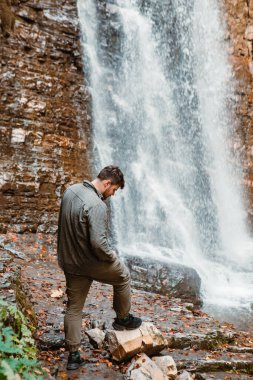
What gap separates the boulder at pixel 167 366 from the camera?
386cm

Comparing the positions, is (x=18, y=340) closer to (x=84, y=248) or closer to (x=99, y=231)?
(x=84, y=248)

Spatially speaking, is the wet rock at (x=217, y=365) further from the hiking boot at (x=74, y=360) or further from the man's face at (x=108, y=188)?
the man's face at (x=108, y=188)

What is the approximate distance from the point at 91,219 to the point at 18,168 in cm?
786

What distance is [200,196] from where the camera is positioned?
16703 millimetres

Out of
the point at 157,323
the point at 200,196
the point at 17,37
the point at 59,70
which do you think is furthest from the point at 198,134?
the point at 157,323

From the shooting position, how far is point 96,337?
14.3ft

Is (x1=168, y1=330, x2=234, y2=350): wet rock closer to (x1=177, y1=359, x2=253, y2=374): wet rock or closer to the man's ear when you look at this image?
(x1=177, y1=359, x2=253, y2=374): wet rock

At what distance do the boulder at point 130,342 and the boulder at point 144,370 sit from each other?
4.8 inches

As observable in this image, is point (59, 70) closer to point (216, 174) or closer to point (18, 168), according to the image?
point (18, 168)

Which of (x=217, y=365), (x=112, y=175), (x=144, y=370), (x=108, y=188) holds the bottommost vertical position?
(x=217, y=365)

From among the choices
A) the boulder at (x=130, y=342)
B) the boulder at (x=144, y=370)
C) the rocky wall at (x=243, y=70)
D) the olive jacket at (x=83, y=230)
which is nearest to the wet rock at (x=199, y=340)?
the boulder at (x=130, y=342)

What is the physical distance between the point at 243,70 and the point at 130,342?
59.3 feet

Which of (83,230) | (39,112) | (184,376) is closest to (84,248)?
(83,230)

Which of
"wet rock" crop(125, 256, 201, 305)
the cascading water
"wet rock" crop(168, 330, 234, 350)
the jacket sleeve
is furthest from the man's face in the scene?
the cascading water
